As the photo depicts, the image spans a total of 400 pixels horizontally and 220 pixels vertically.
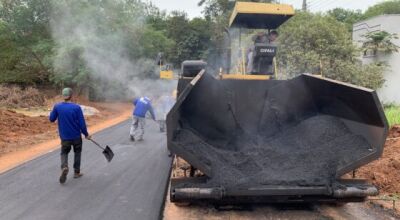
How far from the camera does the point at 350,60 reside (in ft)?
55.8

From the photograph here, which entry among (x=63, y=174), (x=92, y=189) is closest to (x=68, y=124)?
(x=63, y=174)

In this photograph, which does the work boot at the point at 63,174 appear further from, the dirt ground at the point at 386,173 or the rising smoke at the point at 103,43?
the rising smoke at the point at 103,43

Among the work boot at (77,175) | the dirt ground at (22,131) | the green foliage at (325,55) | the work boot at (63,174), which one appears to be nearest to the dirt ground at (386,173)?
the work boot at (77,175)

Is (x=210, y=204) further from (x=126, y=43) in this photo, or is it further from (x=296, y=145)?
(x=126, y=43)

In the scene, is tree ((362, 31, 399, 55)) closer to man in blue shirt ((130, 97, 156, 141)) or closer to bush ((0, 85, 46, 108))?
man in blue shirt ((130, 97, 156, 141))

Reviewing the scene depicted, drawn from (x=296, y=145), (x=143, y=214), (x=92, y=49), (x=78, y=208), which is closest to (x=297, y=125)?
(x=296, y=145)

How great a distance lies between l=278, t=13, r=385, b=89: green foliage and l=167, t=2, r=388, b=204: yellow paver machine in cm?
1011

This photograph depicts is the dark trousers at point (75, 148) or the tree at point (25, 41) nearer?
the dark trousers at point (75, 148)

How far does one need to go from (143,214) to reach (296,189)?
184 centimetres

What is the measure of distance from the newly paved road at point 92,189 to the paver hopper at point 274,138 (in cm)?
98

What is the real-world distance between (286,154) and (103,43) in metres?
18.3

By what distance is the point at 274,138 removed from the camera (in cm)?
577

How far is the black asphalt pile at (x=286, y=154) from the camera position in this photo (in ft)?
15.2

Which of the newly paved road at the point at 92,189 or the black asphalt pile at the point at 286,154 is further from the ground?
the black asphalt pile at the point at 286,154
